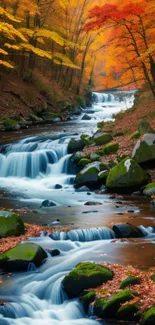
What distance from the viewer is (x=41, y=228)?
10.1 metres

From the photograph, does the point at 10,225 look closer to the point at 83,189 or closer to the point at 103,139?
the point at 83,189

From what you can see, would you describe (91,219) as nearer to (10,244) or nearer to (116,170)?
(10,244)

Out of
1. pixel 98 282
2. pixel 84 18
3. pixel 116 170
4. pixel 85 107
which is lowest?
pixel 98 282

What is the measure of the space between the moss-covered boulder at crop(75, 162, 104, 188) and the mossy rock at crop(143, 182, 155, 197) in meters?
1.95

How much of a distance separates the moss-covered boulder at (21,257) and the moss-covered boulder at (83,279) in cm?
105

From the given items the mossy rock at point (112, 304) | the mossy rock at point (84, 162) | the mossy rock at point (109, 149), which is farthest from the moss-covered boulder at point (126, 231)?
the mossy rock at point (109, 149)

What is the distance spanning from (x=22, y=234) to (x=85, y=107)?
32.8 m

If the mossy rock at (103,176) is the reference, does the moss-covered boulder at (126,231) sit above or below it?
below

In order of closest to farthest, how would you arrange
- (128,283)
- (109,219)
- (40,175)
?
(128,283)
(109,219)
(40,175)

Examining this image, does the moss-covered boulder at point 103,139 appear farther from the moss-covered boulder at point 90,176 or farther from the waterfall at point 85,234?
the waterfall at point 85,234

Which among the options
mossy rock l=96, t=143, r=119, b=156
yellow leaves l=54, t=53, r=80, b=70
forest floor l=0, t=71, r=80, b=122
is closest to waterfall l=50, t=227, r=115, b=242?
mossy rock l=96, t=143, r=119, b=156

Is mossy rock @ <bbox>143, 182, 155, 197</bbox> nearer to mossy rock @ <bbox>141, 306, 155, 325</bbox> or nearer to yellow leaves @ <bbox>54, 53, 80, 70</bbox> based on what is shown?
mossy rock @ <bbox>141, 306, 155, 325</bbox>

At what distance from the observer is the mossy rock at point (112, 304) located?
6348 millimetres

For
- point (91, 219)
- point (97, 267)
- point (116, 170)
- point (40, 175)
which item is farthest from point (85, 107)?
point (97, 267)
